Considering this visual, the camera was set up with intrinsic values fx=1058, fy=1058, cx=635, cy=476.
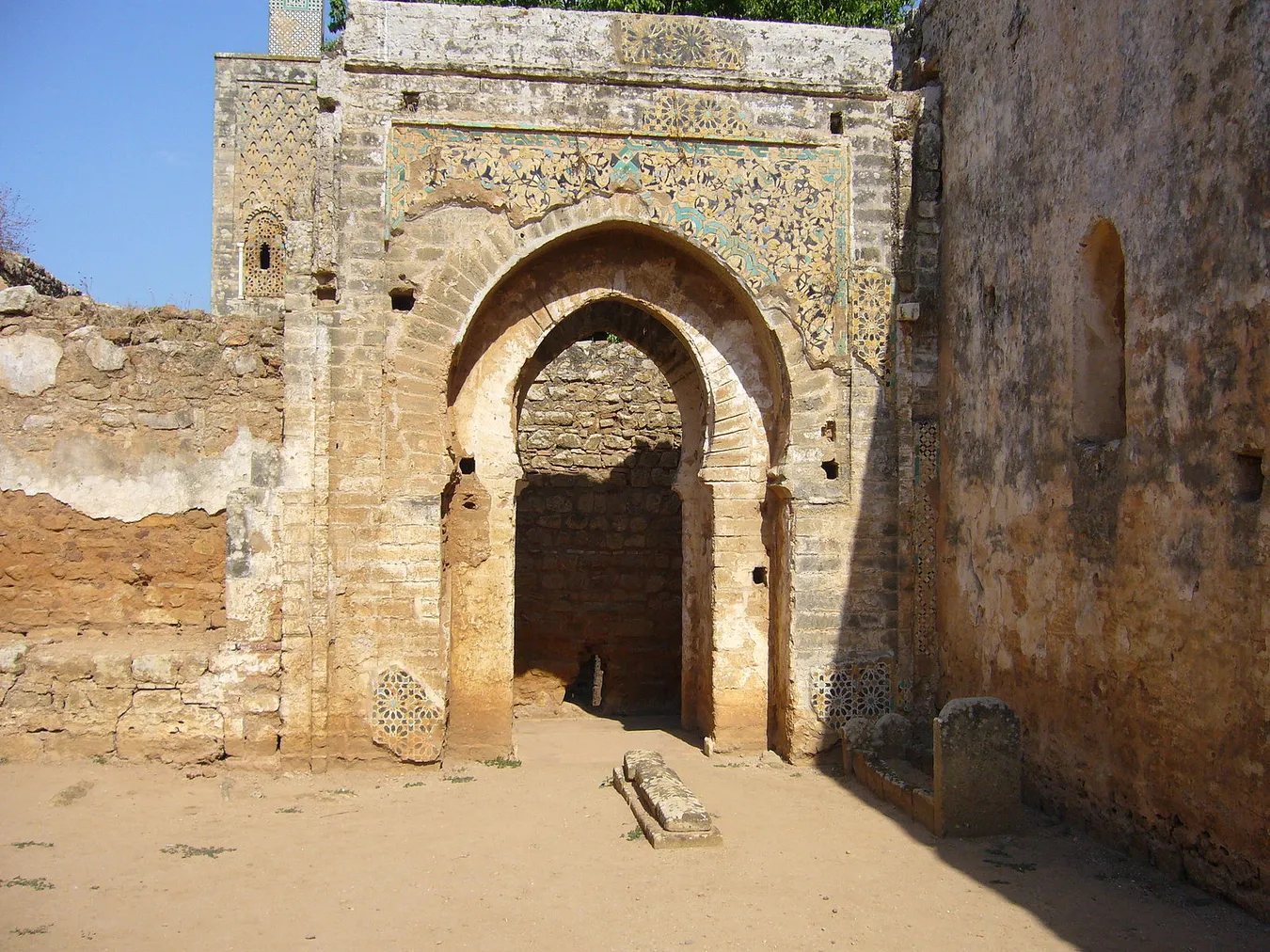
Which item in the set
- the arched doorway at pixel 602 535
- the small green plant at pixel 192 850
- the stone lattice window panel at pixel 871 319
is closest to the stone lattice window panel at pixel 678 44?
the stone lattice window panel at pixel 871 319

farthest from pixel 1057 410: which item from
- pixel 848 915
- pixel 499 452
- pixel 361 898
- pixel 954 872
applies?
pixel 361 898

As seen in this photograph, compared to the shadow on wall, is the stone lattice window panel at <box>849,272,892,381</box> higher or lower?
higher

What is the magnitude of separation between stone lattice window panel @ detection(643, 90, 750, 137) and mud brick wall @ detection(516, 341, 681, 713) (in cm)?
341

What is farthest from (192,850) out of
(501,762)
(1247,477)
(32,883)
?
(1247,477)

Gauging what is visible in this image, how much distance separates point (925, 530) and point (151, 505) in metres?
5.28

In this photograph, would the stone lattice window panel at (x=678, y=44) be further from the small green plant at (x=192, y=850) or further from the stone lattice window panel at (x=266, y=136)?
the stone lattice window panel at (x=266, y=136)

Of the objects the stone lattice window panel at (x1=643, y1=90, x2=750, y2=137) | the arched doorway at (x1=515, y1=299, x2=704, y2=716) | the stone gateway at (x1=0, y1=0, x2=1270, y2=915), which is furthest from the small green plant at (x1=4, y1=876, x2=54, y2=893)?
the stone lattice window panel at (x1=643, y1=90, x2=750, y2=137)

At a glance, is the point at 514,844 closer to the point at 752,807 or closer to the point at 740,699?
the point at 752,807

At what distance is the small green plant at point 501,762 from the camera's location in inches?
285

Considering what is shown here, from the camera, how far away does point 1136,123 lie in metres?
5.25

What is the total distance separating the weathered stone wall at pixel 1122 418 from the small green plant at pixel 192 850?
4492mm

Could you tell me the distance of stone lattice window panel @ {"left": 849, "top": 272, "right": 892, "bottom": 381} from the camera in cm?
745

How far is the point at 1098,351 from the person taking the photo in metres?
5.75

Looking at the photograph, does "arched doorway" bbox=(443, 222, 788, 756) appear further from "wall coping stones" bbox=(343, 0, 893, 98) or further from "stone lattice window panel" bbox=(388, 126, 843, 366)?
"wall coping stones" bbox=(343, 0, 893, 98)
